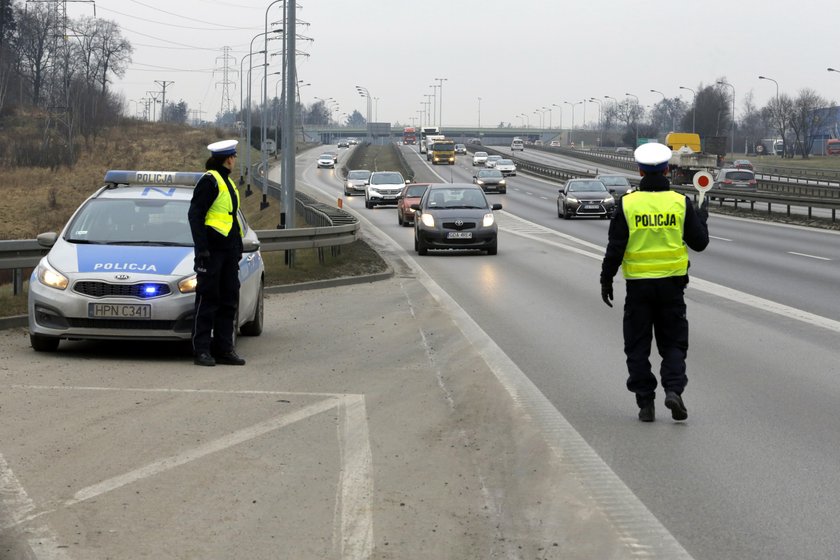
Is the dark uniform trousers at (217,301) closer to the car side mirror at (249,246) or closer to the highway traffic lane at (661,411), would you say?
the car side mirror at (249,246)

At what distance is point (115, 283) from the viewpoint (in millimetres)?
11273

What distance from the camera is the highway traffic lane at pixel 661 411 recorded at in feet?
20.4

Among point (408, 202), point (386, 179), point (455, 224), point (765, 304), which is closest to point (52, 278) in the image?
point (765, 304)

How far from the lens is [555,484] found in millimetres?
6762

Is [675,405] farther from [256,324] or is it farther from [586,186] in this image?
[586,186]

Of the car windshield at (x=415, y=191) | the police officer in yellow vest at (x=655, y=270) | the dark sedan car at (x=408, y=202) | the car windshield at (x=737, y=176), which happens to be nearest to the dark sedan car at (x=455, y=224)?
the dark sedan car at (x=408, y=202)

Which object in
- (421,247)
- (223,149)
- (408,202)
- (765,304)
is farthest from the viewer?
(408,202)

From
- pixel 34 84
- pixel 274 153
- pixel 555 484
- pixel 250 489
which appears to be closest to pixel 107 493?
pixel 250 489

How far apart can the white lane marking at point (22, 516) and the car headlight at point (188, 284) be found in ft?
14.7

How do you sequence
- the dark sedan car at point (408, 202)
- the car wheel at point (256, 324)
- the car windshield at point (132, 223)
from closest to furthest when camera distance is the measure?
the car windshield at point (132, 223) < the car wheel at point (256, 324) < the dark sedan car at point (408, 202)

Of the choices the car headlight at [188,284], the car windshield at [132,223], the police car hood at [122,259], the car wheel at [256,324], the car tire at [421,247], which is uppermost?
the car windshield at [132,223]

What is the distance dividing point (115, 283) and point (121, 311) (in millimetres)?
251

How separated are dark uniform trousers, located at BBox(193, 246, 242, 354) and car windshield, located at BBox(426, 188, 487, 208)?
17.3 metres

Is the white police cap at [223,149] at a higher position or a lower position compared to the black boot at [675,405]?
higher
